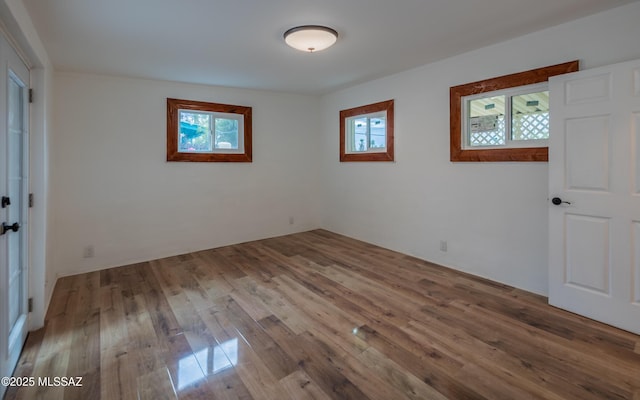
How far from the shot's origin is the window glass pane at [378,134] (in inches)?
181

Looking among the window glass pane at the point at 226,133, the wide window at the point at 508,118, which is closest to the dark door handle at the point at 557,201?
the wide window at the point at 508,118

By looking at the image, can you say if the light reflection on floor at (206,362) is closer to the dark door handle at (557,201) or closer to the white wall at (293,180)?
the white wall at (293,180)

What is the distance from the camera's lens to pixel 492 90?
3205 mm

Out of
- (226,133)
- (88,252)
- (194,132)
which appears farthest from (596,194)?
(88,252)

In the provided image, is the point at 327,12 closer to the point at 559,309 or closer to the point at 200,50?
the point at 200,50

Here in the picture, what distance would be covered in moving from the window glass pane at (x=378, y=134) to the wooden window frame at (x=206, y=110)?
6.30 feet

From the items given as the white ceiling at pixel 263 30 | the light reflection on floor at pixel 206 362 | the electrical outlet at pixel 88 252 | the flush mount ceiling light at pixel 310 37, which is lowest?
the light reflection on floor at pixel 206 362

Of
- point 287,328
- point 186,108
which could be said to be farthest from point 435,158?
point 186,108

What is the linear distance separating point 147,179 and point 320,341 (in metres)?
3.29

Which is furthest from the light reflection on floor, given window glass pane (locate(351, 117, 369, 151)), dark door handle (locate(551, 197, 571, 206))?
window glass pane (locate(351, 117, 369, 151))

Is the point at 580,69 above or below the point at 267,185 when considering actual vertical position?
above

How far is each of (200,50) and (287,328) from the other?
2.77 m

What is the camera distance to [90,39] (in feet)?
9.16

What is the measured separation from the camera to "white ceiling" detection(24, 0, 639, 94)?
229 centimetres
